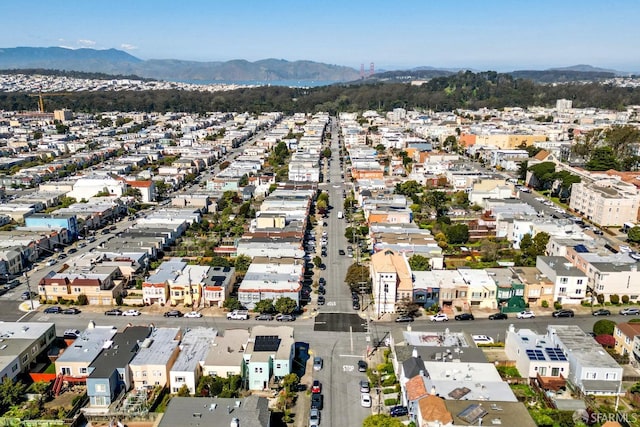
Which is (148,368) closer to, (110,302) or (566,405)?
(110,302)

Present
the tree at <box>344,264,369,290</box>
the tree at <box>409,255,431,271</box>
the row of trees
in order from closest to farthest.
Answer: the tree at <box>344,264,369,290</box>
the tree at <box>409,255,431,271</box>
the row of trees

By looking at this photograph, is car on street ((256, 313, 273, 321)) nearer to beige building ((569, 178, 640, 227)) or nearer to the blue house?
the blue house

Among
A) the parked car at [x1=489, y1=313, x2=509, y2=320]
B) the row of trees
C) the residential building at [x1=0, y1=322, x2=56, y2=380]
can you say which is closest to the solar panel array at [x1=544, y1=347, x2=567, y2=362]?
the parked car at [x1=489, y1=313, x2=509, y2=320]

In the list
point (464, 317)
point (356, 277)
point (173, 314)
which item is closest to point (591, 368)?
point (464, 317)

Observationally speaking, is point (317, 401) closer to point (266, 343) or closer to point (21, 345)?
point (266, 343)

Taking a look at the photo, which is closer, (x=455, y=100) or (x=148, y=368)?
(x=148, y=368)

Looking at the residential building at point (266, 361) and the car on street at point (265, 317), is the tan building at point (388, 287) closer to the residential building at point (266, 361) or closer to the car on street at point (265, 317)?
the car on street at point (265, 317)

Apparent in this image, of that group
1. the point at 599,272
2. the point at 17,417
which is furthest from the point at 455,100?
the point at 17,417
